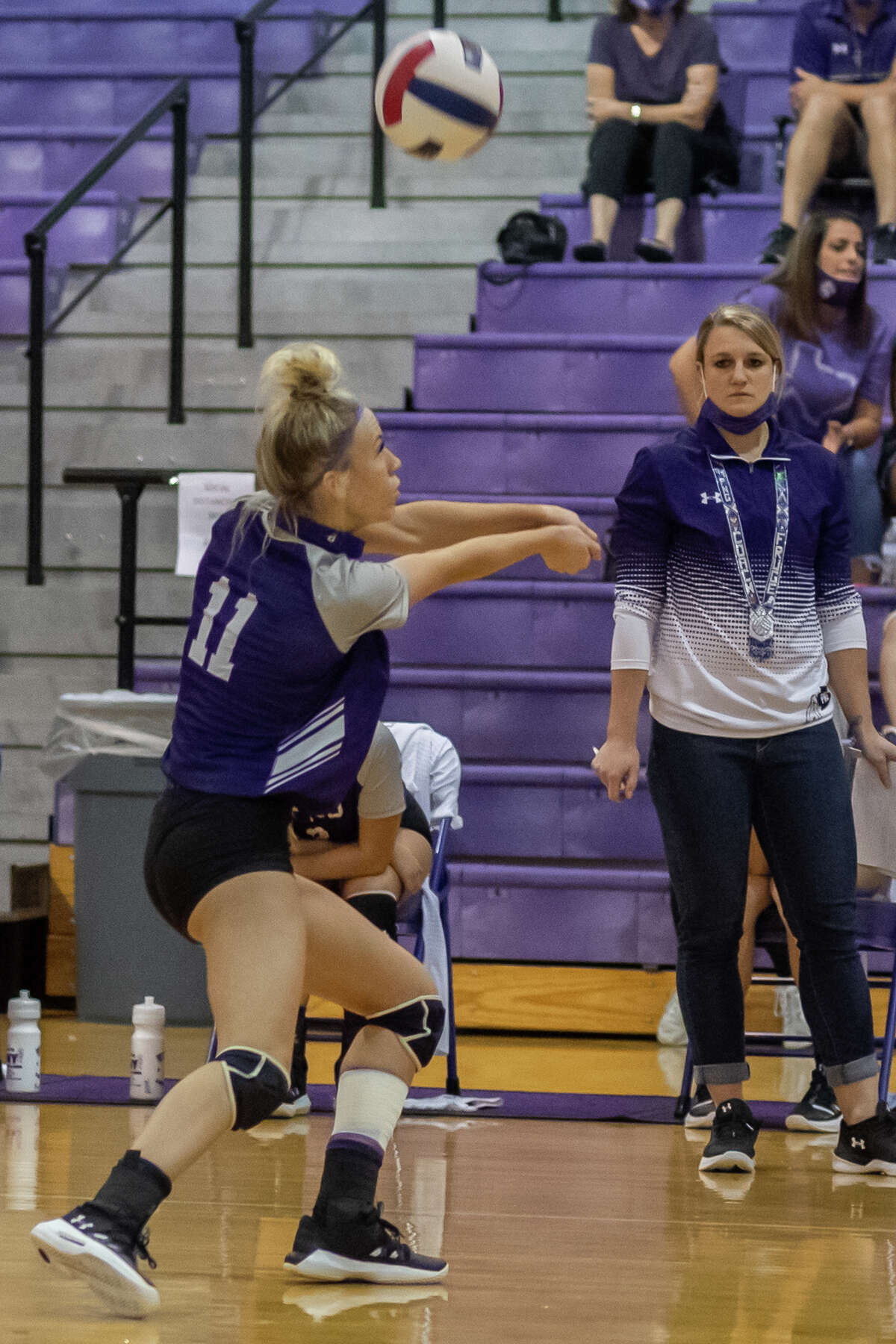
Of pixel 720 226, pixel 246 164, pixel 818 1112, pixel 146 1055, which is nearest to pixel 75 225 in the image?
pixel 246 164

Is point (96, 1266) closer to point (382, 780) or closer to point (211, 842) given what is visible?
point (211, 842)

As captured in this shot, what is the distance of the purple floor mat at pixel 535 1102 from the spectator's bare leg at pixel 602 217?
3462 mm

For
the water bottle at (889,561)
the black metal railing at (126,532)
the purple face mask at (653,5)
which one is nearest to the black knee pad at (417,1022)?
the black metal railing at (126,532)

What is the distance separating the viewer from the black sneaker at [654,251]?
6.41 metres

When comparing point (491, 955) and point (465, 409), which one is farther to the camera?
point (465, 409)

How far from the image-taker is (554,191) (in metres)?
7.33

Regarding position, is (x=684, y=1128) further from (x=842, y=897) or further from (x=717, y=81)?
(x=717, y=81)

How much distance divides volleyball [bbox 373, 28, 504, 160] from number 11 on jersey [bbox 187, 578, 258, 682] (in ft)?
7.75

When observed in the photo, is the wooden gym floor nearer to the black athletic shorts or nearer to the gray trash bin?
the black athletic shorts

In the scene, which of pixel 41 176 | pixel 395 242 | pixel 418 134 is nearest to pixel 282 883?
pixel 418 134

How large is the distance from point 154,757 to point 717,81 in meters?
3.59

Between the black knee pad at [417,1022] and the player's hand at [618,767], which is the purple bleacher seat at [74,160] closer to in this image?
the player's hand at [618,767]

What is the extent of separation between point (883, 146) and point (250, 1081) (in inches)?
196

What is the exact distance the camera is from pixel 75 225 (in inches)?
288
